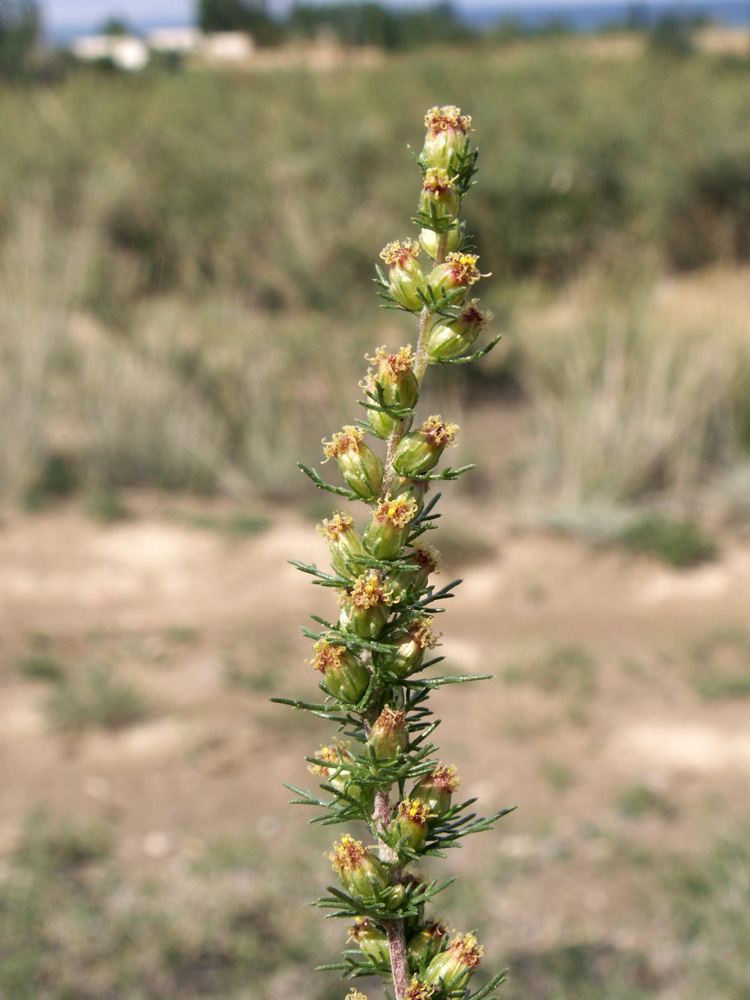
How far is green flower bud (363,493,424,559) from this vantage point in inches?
28.7

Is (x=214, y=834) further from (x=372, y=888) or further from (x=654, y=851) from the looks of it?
(x=372, y=888)

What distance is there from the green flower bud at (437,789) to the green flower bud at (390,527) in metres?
0.19

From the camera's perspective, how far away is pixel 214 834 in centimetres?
474

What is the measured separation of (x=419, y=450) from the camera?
745mm

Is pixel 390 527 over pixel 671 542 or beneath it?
beneath

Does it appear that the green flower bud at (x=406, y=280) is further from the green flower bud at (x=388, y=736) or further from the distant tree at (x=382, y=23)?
the distant tree at (x=382, y=23)

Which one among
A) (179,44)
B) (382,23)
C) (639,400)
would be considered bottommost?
(639,400)

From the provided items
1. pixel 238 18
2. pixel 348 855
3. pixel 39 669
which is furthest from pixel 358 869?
pixel 238 18

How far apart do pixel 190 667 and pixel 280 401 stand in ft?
10.1

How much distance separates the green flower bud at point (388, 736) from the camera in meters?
0.74

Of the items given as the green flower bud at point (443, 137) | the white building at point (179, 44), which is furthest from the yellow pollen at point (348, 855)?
the white building at point (179, 44)

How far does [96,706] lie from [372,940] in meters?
4.97

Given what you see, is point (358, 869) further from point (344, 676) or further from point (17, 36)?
point (17, 36)

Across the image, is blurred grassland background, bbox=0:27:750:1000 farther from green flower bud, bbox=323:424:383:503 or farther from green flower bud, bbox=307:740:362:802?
green flower bud, bbox=323:424:383:503
